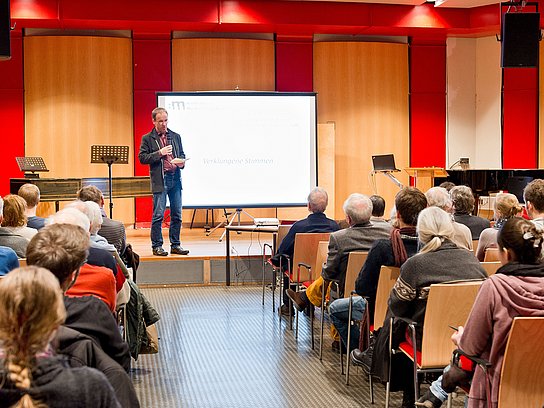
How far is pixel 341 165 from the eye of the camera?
1330 centimetres

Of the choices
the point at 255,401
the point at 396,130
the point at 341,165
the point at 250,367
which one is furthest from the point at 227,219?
the point at 255,401

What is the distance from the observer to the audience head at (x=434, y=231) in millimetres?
3723

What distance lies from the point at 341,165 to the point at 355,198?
26.7 ft

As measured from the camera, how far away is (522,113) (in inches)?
527

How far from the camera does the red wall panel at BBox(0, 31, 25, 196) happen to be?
12406mm

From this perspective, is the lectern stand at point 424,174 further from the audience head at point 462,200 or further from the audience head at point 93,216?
the audience head at point 93,216

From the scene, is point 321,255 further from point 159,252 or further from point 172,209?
point 172,209

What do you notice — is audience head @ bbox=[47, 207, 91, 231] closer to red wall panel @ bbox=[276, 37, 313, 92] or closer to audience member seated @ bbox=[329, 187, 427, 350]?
audience member seated @ bbox=[329, 187, 427, 350]

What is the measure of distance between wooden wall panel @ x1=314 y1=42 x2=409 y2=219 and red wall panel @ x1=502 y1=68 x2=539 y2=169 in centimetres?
177

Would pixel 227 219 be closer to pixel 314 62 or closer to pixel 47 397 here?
pixel 314 62

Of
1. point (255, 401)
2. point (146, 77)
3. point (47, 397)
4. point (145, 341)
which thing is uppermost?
point (146, 77)

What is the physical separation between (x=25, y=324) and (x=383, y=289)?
295 cm

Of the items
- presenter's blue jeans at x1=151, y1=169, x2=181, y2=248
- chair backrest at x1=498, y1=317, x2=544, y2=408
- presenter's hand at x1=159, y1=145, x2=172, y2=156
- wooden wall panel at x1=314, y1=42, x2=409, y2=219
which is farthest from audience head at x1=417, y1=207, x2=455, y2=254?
wooden wall panel at x1=314, y1=42, x2=409, y2=219

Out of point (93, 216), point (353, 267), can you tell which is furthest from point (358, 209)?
point (93, 216)
